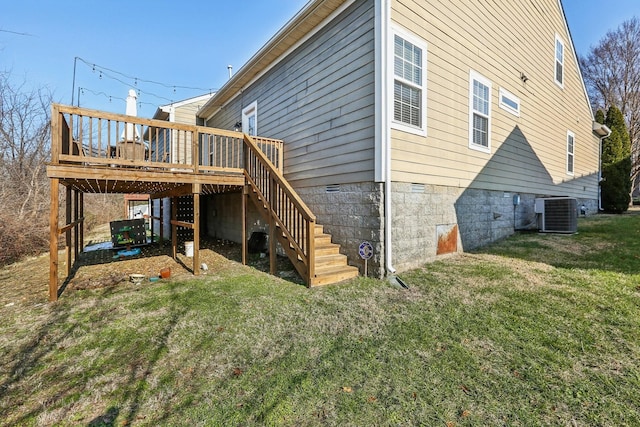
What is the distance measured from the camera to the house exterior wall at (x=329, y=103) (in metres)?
4.84

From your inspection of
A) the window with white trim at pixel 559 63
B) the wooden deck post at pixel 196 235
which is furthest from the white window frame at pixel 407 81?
the window with white trim at pixel 559 63

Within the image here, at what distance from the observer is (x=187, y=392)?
2189mm

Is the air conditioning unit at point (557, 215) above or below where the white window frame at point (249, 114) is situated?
below

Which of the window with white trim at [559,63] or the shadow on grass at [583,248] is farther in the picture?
the window with white trim at [559,63]

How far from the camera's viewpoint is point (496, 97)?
276 inches

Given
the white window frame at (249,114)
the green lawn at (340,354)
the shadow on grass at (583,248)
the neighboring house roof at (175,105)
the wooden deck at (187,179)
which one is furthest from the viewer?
the neighboring house roof at (175,105)

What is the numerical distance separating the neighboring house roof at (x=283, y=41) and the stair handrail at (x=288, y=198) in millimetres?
2379

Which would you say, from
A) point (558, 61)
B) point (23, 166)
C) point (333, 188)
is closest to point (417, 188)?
point (333, 188)

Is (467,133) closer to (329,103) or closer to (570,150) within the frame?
(329,103)

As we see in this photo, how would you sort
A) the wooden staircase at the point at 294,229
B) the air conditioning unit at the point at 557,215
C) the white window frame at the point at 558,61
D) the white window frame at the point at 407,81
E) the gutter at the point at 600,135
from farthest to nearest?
the gutter at the point at 600,135, the white window frame at the point at 558,61, the air conditioning unit at the point at 557,215, the white window frame at the point at 407,81, the wooden staircase at the point at 294,229

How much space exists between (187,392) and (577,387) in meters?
2.88

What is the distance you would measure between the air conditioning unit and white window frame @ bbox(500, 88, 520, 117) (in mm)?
2424

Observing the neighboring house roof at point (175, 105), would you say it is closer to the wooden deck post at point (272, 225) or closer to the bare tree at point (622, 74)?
the wooden deck post at point (272, 225)

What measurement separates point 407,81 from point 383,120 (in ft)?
3.37
